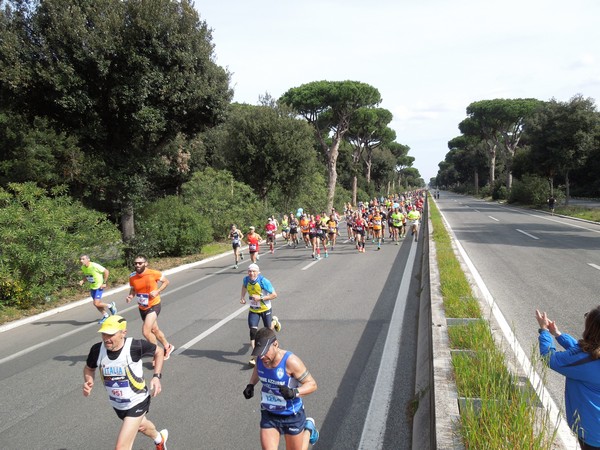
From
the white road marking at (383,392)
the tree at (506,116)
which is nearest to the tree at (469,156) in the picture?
the tree at (506,116)

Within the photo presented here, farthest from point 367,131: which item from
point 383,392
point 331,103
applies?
point 383,392

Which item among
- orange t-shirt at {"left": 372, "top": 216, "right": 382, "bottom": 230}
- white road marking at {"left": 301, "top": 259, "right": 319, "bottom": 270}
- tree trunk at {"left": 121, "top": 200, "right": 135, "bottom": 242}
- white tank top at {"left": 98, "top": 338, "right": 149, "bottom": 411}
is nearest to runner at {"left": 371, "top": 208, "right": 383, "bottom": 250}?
orange t-shirt at {"left": 372, "top": 216, "right": 382, "bottom": 230}

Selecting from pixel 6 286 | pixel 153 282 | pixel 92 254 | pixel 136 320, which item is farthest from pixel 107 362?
pixel 92 254

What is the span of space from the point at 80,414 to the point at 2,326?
526cm

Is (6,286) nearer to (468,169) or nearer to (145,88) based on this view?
(145,88)

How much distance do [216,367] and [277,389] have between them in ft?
9.44

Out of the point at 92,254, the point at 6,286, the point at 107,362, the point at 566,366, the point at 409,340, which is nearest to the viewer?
the point at 566,366

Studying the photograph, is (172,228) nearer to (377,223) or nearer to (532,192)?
(377,223)

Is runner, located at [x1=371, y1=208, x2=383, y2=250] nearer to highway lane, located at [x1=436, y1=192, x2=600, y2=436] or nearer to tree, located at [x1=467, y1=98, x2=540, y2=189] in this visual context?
highway lane, located at [x1=436, y1=192, x2=600, y2=436]

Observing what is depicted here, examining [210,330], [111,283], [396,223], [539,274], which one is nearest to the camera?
[210,330]

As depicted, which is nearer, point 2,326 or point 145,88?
point 2,326

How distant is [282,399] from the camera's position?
3293 mm

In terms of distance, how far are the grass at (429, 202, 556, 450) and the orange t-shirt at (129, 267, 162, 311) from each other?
4.64 meters

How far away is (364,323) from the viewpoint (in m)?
7.49
